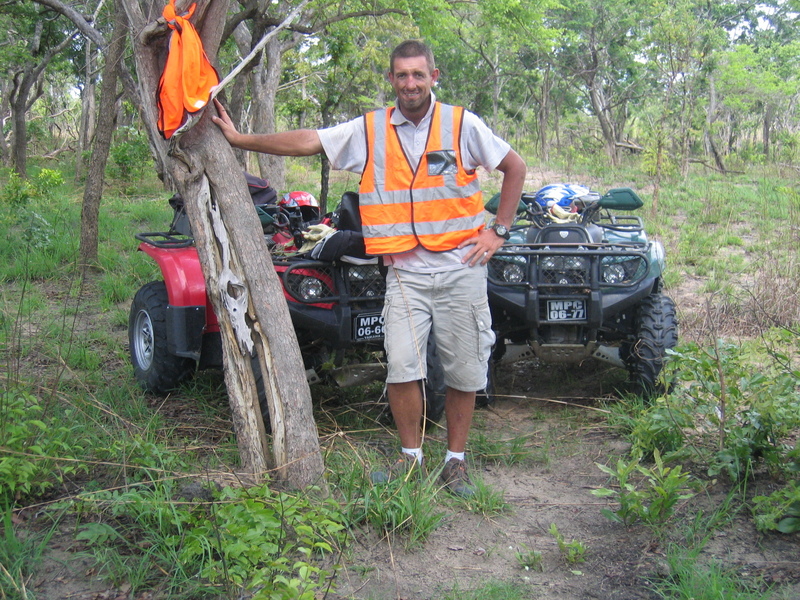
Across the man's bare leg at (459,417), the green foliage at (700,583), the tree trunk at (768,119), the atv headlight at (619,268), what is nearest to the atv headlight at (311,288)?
the man's bare leg at (459,417)

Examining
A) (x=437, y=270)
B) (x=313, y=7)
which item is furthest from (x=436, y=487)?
(x=313, y=7)

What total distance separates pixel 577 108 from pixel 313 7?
2281 cm

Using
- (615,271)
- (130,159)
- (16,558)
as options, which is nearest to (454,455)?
(615,271)

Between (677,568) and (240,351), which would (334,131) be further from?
(677,568)

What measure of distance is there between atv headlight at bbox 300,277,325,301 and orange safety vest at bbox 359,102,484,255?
0.85 metres

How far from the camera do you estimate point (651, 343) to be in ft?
16.4

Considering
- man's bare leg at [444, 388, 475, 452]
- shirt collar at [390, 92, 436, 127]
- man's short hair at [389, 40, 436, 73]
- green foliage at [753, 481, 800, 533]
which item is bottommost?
green foliage at [753, 481, 800, 533]

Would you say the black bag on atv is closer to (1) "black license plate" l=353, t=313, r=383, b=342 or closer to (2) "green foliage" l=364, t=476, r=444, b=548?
(1) "black license plate" l=353, t=313, r=383, b=342

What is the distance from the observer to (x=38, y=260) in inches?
326

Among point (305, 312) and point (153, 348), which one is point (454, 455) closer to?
point (305, 312)

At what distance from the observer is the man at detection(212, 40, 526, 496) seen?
145 inches

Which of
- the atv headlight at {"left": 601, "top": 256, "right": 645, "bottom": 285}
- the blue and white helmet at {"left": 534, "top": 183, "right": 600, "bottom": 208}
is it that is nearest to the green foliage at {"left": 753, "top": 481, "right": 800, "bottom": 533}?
the atv headlight at {"left": 601, "top": 256, "right": 645, "bottom": 285}

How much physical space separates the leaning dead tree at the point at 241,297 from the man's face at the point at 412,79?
2.61ft

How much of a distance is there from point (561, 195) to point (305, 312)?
231 centimetres
